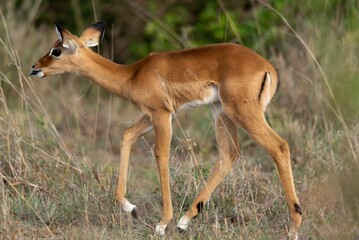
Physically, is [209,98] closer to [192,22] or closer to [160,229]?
[160,229]

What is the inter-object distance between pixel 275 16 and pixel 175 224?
6.85 metres

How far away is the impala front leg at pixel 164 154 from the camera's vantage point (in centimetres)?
671

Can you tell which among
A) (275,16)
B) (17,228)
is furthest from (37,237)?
(275,16)

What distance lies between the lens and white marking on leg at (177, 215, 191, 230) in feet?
22.1

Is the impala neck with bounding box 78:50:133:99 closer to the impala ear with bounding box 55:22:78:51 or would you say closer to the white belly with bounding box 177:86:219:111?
the impala ear with bounding box 55:22:78:51

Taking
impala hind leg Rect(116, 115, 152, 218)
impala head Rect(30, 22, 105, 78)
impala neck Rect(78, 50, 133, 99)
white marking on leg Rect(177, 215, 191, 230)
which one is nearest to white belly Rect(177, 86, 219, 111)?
impala hind leg Rect(116, 115, 152, 218)

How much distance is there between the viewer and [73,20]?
15383mm

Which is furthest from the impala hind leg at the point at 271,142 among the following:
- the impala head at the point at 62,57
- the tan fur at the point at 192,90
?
the impala head at the point at 62,57

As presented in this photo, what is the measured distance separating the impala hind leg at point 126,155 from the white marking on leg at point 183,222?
12.9 inches

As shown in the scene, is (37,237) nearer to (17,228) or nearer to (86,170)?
(17,228)

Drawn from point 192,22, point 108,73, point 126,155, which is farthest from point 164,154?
point 192,22

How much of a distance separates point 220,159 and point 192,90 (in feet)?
2.01

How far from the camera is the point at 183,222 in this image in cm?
677

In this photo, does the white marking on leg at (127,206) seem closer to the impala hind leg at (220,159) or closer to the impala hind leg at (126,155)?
the impala hind leg at (126,155)
